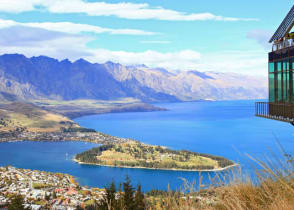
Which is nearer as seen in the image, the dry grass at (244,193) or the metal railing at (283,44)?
Answer: the dry grass at (244,193)

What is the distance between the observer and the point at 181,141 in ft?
497

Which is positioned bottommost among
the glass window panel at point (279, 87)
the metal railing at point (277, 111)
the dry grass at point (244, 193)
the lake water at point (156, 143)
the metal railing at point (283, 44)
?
the lake water at point (156, 143)

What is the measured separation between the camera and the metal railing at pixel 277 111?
13385 mm

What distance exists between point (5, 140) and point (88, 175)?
94.6 m

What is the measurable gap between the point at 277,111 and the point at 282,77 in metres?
1.43

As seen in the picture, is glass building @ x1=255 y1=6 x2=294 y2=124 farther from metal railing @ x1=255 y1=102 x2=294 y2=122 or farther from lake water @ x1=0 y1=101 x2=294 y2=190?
lake water @ x1=0 y1=101 x2=294 y2=190

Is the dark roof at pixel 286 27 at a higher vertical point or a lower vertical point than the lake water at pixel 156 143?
higher

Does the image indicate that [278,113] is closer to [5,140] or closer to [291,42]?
[291,42]

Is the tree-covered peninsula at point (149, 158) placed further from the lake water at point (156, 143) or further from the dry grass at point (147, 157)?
the lake water at point (156, 143)

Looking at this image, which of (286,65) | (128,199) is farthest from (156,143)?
(286,65)

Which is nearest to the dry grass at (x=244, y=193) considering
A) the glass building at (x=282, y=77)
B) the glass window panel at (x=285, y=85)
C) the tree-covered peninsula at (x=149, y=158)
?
the glass building at (x=282, y=77)

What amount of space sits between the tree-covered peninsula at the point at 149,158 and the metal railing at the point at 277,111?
83.3 meters

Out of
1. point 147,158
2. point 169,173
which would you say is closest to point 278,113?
point 169,173

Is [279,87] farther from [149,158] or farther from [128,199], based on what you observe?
[149,158]
